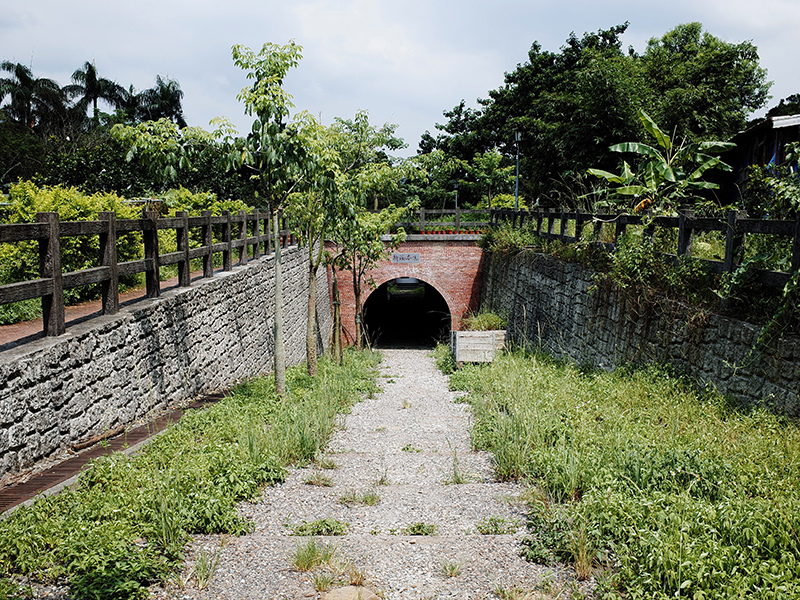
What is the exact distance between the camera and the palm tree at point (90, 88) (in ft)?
156

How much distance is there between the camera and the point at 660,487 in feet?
13.0

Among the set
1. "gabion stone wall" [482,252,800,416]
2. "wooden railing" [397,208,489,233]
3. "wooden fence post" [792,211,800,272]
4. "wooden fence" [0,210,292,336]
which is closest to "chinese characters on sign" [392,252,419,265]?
"wooden railing" [397,208,489,233]

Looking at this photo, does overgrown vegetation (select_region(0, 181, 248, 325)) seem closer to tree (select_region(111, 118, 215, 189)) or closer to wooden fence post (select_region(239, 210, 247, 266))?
wooden fence post (select_region(239, 210, 247, 266))

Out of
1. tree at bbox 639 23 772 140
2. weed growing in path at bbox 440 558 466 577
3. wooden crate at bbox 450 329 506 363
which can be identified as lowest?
wooden crate at bbox 450 329 506 363

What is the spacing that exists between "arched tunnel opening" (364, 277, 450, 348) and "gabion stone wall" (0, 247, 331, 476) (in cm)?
1148

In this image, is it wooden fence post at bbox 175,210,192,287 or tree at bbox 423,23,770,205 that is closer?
wooden fence post at bbox 175,210,192,287

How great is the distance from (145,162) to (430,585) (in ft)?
17.3

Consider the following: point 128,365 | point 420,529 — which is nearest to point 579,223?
point 128,365

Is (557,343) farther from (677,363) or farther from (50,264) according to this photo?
(50,264)

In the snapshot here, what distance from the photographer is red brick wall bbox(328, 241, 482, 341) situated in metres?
21.7

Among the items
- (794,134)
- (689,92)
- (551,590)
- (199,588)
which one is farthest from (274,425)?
(689,92)

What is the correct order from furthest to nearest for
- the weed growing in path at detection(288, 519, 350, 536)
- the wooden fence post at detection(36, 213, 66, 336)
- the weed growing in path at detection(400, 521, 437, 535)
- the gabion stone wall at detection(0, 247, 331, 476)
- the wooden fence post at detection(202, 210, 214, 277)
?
the wooden fence post at detection(202, 210, 214, 277) → the wooden fence post at detection(36, 213, 66, 336) → the gabion stone wall at detection(0, 247, 331, 476) → the weed growing in path at detection(400, 521, 437, 535) → the weed growing in path at detection(288, 519, 350, 536)

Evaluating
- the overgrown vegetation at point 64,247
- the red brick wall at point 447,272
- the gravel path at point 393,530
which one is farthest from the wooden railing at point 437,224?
the gravel path at point 393,530

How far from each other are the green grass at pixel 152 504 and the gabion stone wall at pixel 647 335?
408 centimetres
